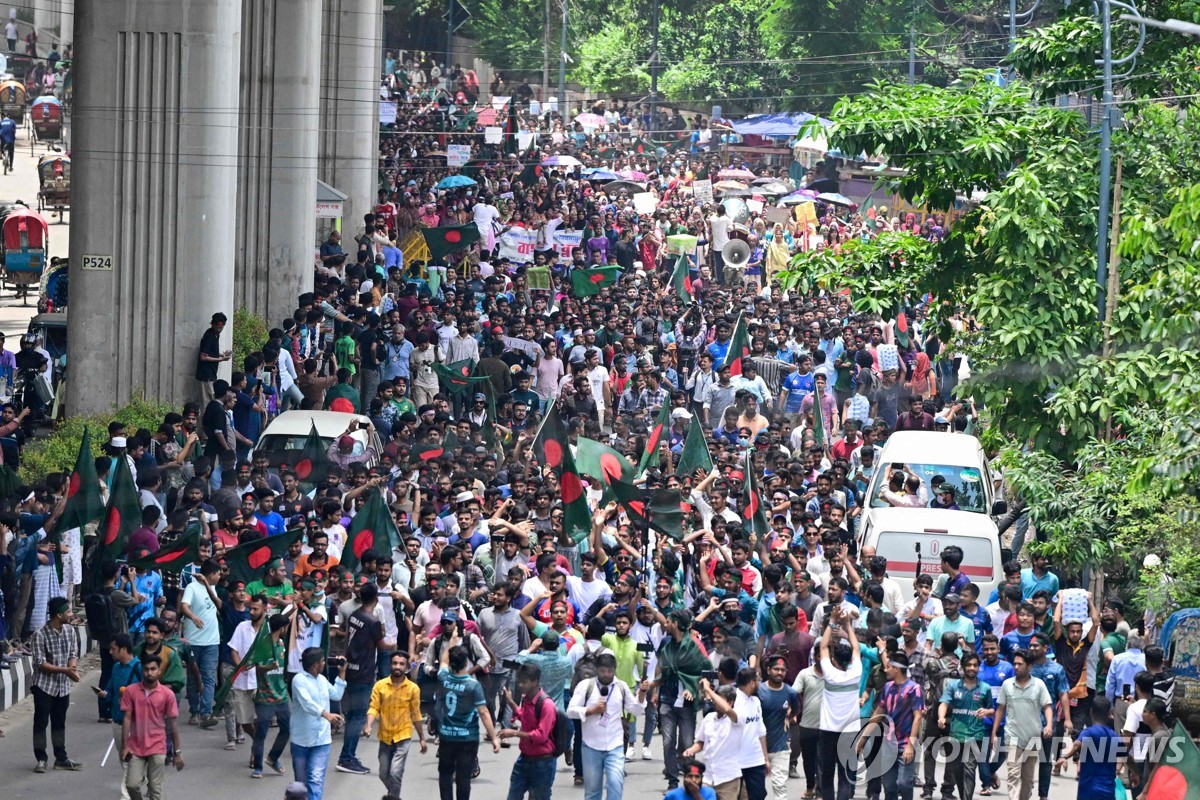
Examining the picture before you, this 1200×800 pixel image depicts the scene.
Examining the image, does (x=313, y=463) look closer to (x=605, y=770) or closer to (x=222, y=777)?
(x=222, y=777)

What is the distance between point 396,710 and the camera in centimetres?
1394

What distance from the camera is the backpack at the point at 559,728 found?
44.5 ft

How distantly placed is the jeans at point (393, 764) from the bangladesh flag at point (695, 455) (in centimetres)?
689

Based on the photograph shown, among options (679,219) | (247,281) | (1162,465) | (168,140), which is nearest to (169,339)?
(168,140)

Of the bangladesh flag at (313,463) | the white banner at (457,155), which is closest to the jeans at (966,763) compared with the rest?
the bangladesh flag at (313,463)

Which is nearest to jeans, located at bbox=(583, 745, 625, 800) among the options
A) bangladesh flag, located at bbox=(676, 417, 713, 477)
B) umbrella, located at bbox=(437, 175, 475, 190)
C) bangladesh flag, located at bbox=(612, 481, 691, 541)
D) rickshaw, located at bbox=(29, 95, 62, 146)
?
bangladesh flag, located at bbox=(612, 481, 691, 541)

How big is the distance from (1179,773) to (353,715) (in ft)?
19.4

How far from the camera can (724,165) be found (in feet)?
205

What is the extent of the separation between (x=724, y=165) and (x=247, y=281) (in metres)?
30.8

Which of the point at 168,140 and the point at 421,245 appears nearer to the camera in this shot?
the point at 168,140

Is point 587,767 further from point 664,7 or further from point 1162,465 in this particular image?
point 664,7

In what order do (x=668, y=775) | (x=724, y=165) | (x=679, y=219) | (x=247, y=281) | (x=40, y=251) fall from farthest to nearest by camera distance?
(x=724, y=165) < (x=679, y=219) < (x=40, y=251) < (x=247, y=281) < (x=668, y=775)

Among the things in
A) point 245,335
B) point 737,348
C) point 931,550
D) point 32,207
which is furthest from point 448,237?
point 32,207

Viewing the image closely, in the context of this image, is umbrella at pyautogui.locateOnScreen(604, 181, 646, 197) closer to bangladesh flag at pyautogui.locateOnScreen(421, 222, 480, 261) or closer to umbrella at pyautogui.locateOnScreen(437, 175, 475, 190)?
umbrella at pyautogui.locateOnScreen(437, 175, 475, 190)
